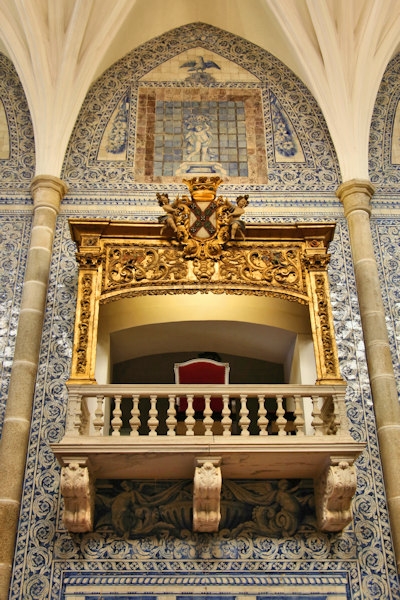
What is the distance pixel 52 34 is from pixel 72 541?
7.76 metres

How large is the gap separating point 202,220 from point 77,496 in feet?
12.7

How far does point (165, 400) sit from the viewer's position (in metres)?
13.6

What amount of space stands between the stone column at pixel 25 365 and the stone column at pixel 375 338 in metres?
4.32

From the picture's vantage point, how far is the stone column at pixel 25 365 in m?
8.89

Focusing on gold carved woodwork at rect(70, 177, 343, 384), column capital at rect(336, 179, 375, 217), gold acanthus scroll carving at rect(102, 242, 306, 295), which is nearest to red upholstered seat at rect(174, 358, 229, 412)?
gold carved woodwork at rect(70, 177, 343, 384)

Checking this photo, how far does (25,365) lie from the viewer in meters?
9.84

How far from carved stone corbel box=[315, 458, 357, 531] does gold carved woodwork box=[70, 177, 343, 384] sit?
6.05 feet

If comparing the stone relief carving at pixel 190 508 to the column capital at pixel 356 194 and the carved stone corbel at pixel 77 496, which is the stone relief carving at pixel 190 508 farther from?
the column capital at pixel 356 194

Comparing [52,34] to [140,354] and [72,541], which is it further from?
[72,541]

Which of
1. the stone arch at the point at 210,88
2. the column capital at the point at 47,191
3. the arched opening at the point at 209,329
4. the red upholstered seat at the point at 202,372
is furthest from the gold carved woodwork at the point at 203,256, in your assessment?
the stone arch at the point at 210,88

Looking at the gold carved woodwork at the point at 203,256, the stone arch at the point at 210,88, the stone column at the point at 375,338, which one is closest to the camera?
the stone column at the point at 375,338

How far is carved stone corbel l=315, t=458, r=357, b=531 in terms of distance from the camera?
335 inches

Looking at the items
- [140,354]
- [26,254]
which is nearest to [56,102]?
[26,254]

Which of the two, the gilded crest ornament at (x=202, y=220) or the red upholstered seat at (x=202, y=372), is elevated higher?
the gilded crest ornament at (x=202, y=220)
